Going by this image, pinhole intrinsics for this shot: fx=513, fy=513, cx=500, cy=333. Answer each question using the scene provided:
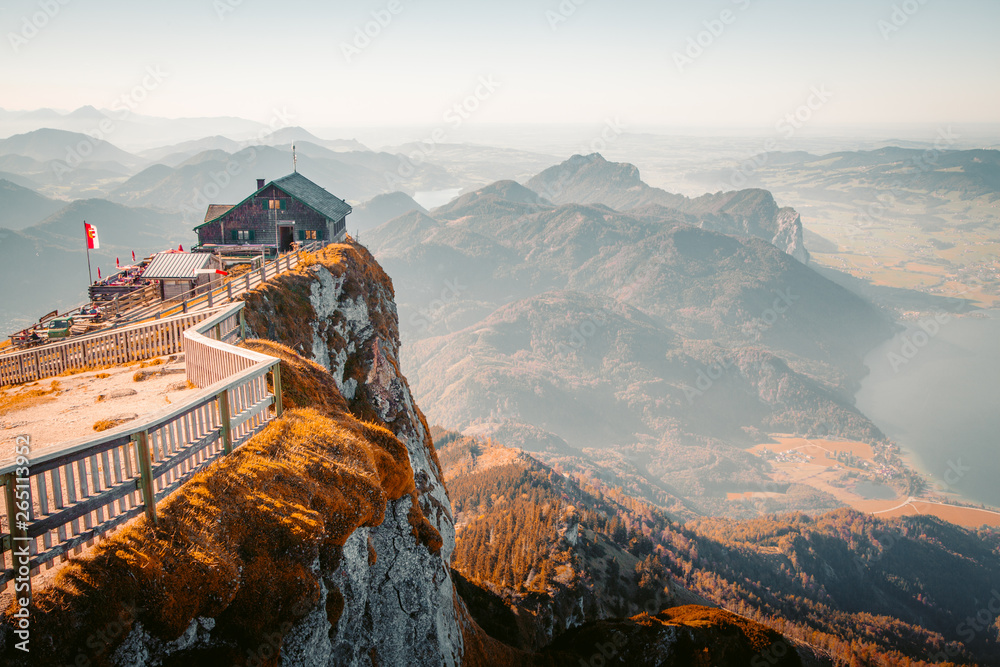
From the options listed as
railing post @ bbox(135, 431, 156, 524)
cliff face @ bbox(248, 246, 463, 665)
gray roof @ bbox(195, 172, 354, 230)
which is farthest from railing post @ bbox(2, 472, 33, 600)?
gray roof @ bbox(195, 172, 354, 230)

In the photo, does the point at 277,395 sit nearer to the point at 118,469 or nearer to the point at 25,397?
the point at 118,469

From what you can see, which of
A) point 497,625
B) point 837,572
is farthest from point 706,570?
point 497,625

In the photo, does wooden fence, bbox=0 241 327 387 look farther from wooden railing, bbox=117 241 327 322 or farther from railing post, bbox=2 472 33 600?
railing post, bbox=2 472 33 600

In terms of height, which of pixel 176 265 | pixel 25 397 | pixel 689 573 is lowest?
pixel 689 573

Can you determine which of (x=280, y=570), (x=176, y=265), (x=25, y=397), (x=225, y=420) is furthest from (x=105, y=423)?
(x=176, y=265)

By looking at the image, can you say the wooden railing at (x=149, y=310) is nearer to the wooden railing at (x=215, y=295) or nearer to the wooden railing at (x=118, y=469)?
the wooden railing at (x=215, y=295)

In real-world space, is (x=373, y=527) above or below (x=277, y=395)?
below
